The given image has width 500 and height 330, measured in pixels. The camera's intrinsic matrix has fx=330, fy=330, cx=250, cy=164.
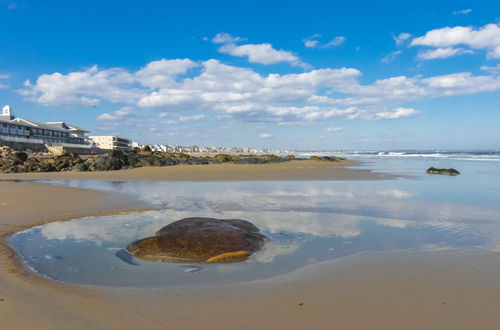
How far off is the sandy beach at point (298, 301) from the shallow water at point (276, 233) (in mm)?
393

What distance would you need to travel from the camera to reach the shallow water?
4715 mm

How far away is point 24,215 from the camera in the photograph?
8875 mm

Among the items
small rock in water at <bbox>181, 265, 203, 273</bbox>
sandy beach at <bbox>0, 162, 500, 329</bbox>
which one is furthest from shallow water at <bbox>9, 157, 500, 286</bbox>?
sandy beach at <bbox>0, 162, 500, 329</bbox>

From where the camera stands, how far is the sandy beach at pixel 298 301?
3221mm

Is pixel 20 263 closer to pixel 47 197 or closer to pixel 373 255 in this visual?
pixel 373 255

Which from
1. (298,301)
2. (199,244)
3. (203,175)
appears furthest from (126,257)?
(203,175)

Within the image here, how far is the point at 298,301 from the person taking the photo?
12.2 feet

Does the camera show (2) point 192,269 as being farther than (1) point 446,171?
No

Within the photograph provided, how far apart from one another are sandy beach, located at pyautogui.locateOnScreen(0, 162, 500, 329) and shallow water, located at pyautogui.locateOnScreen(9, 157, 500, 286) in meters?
0.39

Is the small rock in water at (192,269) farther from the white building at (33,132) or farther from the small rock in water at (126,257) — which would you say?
the white building at (33,132)

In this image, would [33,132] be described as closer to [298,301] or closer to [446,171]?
[446,171]

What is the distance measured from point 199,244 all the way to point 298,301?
7.72 feet

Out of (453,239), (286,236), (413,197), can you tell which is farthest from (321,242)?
(413,197)

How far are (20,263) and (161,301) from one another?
112 inches
